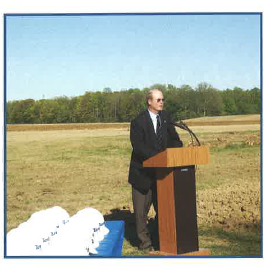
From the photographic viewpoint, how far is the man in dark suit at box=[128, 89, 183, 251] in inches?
211

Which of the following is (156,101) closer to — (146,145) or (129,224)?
(146,145)

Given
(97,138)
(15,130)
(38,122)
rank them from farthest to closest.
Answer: (97,138), (15,130), (38,122)

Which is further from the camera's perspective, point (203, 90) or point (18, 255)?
point (203, 90)

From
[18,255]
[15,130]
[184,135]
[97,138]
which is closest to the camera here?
[18,255]

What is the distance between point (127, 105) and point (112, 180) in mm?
3143

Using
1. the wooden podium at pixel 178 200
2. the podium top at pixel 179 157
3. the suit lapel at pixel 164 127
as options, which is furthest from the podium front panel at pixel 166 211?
the suit lapel at pixel 164 127

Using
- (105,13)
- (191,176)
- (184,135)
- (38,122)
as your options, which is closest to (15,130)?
(38,122)

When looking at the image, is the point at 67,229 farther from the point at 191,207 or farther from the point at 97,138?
the point at 97,138

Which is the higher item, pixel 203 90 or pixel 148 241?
pixel 203 90

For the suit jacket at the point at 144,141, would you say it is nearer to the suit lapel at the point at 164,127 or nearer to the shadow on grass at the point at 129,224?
the suit lapel at the point at 164,127

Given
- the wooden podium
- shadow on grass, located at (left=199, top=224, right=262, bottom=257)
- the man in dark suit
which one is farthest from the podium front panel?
shadow on grass, located at (left=199, top=224, right=262, bottom=257)

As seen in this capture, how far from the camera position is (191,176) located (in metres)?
5.10

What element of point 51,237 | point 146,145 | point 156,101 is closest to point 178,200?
point 146,145

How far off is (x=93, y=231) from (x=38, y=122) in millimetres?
6221
